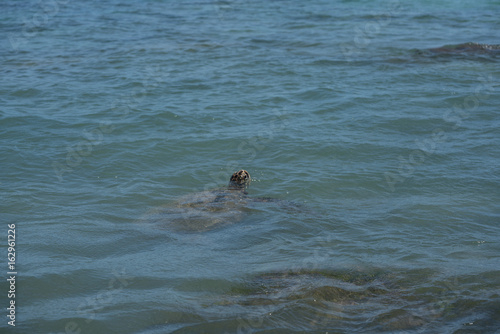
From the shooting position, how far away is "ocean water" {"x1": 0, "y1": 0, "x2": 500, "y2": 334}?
20.0ft

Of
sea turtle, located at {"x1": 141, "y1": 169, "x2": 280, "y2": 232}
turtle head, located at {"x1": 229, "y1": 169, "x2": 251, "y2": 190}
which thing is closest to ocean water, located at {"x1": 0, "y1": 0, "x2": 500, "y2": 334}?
sea turtle, located at {"x1": 141, "y1": 169, "x2": 280, "y2": 232}

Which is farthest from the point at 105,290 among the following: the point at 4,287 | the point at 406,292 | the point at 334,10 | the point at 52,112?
the point at 334,10

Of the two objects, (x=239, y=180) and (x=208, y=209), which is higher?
(x=239, y=180)

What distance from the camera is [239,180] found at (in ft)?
30.5

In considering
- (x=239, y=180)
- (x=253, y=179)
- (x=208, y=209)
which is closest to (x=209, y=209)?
(x=208, y=209)

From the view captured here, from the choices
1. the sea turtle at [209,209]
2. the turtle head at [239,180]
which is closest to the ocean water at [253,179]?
the sea turtle at [209,209]

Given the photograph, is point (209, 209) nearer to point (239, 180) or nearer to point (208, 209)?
point (208, 209)

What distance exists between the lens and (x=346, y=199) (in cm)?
905

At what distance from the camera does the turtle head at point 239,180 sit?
9242mm

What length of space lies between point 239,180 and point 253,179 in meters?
0.54

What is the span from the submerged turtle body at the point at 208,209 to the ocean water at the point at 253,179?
4 centimetres

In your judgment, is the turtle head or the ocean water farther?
the turtle head

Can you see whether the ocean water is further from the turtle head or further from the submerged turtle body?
the turtle head

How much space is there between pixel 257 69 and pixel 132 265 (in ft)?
31.9
